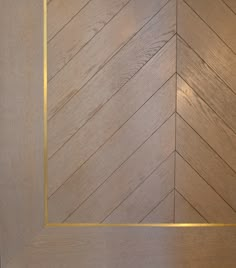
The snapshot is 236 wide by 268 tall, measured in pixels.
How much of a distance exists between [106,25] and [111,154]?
42 centimetres

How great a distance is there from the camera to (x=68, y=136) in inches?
40.8

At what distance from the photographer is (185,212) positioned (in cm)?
104

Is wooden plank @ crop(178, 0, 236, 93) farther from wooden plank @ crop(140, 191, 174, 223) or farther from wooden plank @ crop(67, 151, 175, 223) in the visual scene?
wooden plank @ crop(140, 191, 174, 223)

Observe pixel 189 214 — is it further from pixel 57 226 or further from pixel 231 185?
pixel 57 226

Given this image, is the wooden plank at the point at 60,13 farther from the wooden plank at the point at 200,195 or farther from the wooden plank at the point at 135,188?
→ the wooden plank at the point at 200,195

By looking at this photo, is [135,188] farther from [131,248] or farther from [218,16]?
[218,16]

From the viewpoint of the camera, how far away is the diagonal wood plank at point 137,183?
103 centimetres

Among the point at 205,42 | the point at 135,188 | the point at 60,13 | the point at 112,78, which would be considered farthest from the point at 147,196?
the point at 60,13

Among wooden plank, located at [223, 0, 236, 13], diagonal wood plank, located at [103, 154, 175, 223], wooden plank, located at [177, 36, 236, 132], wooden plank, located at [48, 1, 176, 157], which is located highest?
wooden plank, located at [48, 1, 176, 157]

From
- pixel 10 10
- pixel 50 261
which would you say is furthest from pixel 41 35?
pixel 50 261

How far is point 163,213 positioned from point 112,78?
0.48 m

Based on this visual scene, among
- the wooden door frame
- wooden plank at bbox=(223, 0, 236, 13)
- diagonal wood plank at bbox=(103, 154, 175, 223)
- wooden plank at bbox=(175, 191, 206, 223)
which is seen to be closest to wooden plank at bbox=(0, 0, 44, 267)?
the wooden door frame

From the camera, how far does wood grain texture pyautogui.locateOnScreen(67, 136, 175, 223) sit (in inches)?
40.6

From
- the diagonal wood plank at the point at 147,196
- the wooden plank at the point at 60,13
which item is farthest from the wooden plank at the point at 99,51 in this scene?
the diagonal wood plank at the point at 147,196
